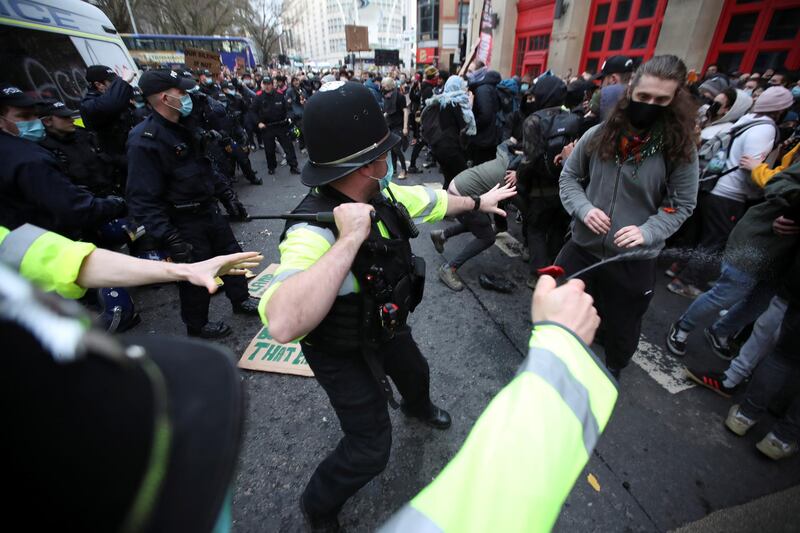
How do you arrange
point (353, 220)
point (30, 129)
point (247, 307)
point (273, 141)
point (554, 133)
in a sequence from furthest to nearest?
point (273, 141), point (247, 307), point (554, 133), point (30, 129), point (353, 220)

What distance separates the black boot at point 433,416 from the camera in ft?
7.95

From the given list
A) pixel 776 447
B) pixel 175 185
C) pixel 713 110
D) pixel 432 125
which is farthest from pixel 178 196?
pixel 713 110

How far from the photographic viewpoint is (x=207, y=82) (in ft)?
28.0

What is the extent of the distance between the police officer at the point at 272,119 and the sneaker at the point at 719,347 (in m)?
7.81

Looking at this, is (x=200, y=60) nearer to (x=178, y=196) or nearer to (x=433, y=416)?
(x=178, y=196)

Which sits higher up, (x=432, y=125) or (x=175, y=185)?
(x=432, y=125)

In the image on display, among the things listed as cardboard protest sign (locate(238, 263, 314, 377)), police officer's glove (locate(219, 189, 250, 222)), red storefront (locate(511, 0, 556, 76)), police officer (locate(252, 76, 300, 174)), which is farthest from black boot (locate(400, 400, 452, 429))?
red storefront (locate(511, 0, 556, 76))

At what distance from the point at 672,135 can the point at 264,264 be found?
425cm

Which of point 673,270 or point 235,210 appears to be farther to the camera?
point 235,210

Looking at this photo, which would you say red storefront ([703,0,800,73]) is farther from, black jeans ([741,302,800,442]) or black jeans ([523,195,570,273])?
black jeans ([741,302,800,442])

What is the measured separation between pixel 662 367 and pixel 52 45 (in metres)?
7.78

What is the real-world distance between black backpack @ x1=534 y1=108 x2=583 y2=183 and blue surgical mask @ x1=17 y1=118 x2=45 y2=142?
165 inches

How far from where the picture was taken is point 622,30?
1058 centimetres

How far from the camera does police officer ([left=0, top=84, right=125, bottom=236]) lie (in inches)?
96.0
